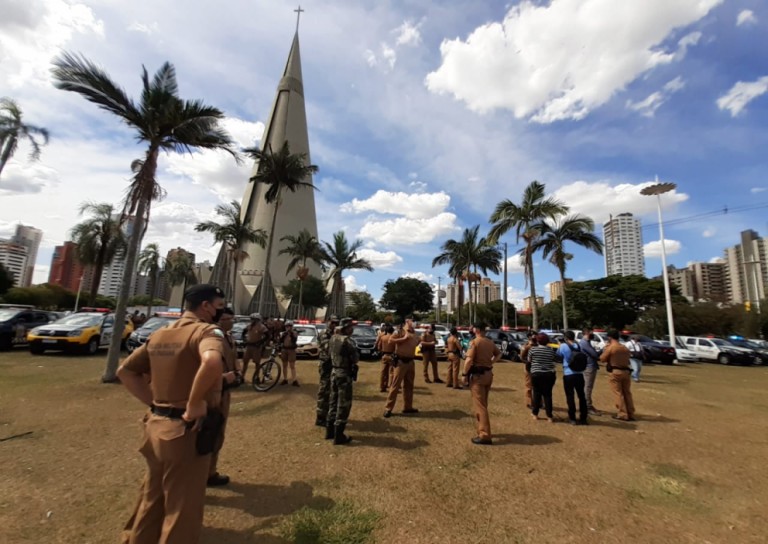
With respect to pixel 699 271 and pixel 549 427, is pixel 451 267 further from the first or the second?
pixel 699 271

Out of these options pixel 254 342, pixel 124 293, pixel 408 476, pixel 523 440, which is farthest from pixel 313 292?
pixel 408 476

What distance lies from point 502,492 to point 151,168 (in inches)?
431

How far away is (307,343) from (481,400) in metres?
11.3

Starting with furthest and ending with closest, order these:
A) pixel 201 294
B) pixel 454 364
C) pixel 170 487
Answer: pixel 454 364
pixel 201 294
pixel 170 487

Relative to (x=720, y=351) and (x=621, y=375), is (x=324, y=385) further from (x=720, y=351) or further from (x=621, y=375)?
(x=720, y=351)

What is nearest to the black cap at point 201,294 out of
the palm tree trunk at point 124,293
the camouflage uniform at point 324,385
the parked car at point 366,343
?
the camouflage uniform at point 324,385

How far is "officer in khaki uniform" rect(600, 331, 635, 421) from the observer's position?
7367mm

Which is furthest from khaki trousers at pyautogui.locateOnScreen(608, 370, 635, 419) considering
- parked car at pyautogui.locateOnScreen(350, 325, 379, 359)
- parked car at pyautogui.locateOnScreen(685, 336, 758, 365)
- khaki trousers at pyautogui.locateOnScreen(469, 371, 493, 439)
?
parked car at pyautogui.locateOnScreen(685, 336, 758, 365)

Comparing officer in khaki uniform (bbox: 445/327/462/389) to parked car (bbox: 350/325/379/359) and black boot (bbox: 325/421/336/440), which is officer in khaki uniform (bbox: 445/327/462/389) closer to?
black boot (bbox: 325/421/336/440)

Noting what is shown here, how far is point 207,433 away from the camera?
2.30 metres

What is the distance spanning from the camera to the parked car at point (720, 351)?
19.8 metres

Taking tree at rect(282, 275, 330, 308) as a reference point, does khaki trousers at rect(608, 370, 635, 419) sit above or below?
below

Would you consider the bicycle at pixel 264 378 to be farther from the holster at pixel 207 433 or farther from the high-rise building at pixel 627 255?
the high-rise building at pixel 627 255

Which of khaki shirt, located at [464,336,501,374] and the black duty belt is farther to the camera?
khaki shirt, located at [464,336,501,374]
